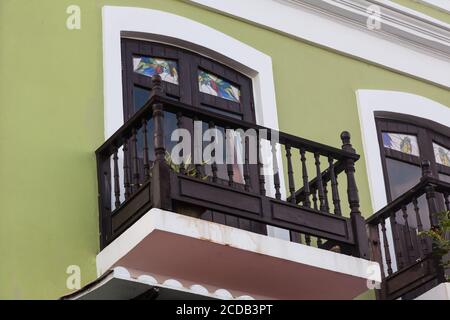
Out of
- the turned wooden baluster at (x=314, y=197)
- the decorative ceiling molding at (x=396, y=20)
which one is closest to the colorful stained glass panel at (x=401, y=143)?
the decorative ceiling molding at (x=396, y=20)

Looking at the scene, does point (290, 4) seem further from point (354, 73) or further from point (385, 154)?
point (385, 154)

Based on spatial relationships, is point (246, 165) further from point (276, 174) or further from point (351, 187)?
point (351, 187)

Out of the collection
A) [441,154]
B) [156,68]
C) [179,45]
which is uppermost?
[179,45]

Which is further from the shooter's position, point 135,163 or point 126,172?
point 126,172

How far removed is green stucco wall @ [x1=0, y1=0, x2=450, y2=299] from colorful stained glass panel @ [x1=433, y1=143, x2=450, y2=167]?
118 cm

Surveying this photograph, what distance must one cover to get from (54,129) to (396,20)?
4.16 m

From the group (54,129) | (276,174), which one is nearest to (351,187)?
(276,174)

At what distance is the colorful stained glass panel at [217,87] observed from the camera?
33.7ft

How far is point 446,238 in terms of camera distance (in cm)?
942

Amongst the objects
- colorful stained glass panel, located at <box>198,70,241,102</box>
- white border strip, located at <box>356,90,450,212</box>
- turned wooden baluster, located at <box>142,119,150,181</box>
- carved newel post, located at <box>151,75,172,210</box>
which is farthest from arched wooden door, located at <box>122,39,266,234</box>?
white border strip, located at <box>356,90,450,212</box>

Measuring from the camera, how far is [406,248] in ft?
33.4

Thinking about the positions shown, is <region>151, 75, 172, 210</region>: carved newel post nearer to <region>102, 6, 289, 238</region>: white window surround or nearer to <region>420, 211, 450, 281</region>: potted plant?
<region>102, 6, 289, 238</region>: white window surround

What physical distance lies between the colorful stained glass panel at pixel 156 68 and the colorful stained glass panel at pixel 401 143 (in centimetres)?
233

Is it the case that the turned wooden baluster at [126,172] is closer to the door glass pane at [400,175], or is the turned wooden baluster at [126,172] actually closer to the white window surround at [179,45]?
the white window surround at [179,45]
